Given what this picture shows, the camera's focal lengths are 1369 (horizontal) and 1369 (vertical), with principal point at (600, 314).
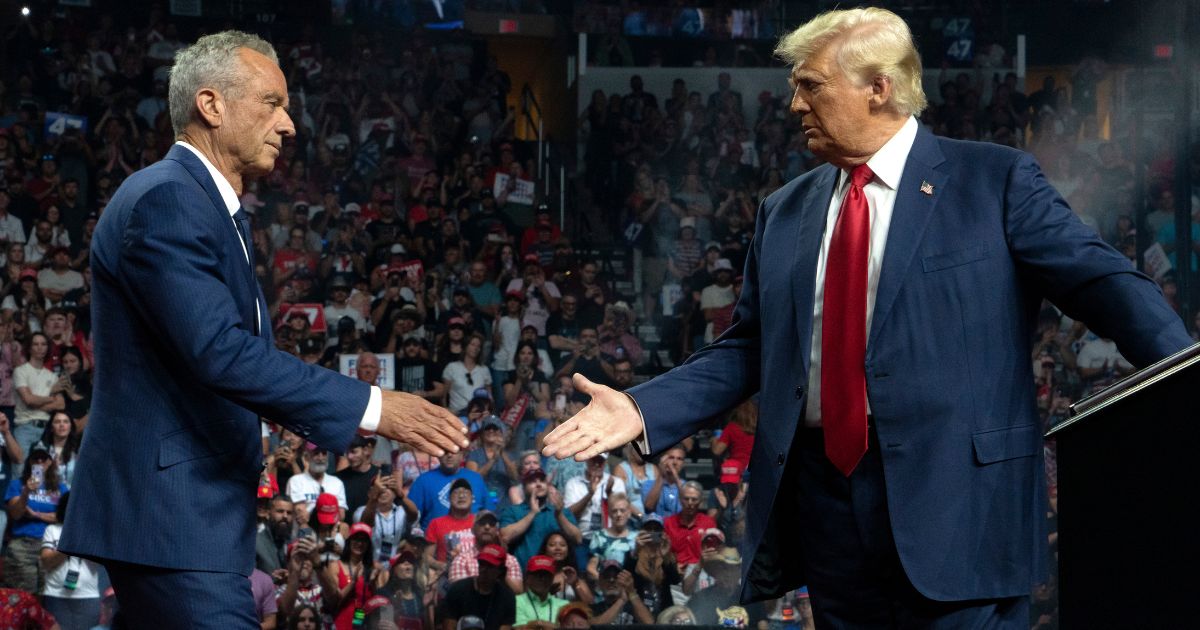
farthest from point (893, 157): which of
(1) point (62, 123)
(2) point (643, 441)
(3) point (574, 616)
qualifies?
(1) point (62, 123)

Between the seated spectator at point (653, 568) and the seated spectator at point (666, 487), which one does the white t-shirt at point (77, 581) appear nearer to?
the seated spectator at point (653, 568)

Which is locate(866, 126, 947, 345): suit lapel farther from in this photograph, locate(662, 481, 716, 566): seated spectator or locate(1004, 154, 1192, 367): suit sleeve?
locate(662, 481, 716, 566): seated spectator

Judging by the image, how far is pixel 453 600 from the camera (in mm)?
7133

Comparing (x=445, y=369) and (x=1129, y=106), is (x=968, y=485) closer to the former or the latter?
(x=445, y=369)

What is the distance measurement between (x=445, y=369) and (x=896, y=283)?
7276 millimetres

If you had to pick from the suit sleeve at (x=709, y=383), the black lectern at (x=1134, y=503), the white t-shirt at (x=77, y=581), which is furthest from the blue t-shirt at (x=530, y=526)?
the black lectern at (x=1134, y=503)

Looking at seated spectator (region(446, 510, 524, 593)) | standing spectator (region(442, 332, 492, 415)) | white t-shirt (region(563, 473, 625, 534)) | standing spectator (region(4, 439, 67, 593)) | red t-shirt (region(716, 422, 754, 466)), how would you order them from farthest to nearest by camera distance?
standing spectator (region(442, 332, 492, 415)), red t-shirt (region(716, 422, 754, 466)), white t-shirt (region(563, 473, 625, 534)), standing spectator (region(4, 439, 67, 593)), seated spectator (region(446, 510, 524, 593))

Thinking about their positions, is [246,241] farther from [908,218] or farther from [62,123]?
[62,123]

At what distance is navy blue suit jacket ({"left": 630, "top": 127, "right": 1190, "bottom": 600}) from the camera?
2.15 metres

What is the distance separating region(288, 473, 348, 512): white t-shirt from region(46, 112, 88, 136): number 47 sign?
537 cm

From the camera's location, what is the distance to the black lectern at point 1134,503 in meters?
1.60

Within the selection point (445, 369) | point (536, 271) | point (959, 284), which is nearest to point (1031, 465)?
point (959, 284)

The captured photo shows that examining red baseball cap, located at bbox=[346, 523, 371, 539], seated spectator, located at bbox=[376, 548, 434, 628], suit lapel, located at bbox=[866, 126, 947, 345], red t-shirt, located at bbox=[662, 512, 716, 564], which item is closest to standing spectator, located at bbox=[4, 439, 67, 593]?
red baseball cap, located at bbox=[346, 523, 371, 539]

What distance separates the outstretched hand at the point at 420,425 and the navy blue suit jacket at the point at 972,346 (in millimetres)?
630
